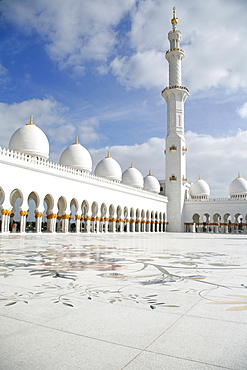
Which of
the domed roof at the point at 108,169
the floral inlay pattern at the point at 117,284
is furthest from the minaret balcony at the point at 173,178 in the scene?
the floral inlay pattern at the point at 117,284

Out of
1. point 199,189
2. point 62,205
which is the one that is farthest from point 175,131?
point 62,205

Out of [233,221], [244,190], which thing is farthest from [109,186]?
[244,190]

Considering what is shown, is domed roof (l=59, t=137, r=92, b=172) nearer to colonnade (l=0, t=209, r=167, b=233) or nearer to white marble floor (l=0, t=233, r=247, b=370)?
colonnade (l=0, t=209, r=167, b=233)

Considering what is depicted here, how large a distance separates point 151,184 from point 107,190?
1240cm

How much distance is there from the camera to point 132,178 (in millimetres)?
33094

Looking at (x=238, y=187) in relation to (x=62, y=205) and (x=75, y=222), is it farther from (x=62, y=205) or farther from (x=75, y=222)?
(x=62, y=205)

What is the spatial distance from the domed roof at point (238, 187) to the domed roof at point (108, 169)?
1485cm

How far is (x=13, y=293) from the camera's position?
7.59 ft

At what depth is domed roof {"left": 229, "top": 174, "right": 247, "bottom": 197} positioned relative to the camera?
3578cm

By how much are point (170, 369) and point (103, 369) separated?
0.26 meters

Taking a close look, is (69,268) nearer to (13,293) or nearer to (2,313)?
(13,293)

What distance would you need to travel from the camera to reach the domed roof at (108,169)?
28.4 meters

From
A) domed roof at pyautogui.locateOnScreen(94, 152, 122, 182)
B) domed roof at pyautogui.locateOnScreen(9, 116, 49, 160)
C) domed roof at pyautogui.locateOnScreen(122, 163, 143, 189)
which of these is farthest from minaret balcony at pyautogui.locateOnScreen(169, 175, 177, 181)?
domed roof at pyautogui.locateOnScreen(9, 116, 49, 160)

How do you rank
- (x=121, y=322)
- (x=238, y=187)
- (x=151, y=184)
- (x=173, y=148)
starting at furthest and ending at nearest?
(x=151, y=184)
(x=238, y=187)
(x=173, y=148)
(x=121, y=322)
